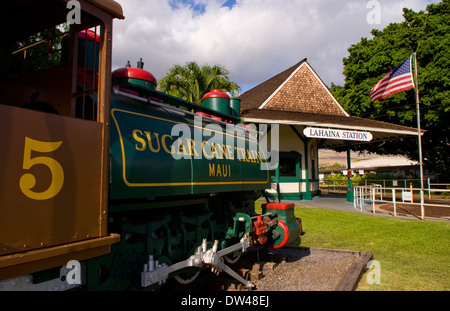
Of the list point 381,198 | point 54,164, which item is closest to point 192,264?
point 54,164

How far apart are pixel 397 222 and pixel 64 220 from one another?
11.0 m

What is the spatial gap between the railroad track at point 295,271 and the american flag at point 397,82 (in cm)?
1209

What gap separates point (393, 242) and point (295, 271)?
3.70m

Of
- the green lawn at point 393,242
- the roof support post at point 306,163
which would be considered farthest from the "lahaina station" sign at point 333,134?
the green lawn at point 393,242

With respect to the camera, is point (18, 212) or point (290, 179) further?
point (290, 179)

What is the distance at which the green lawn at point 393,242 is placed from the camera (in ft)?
17.2

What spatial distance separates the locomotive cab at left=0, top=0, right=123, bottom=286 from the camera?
2.02 m

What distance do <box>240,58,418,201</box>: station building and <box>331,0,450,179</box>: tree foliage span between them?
21.6ft

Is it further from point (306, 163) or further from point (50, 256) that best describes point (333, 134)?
point (50, 256)

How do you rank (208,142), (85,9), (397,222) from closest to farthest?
1. (85,9)
2. (208,142)
3. (397,222)

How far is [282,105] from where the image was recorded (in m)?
18.0

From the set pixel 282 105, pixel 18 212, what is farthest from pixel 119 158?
pixel 282 105
